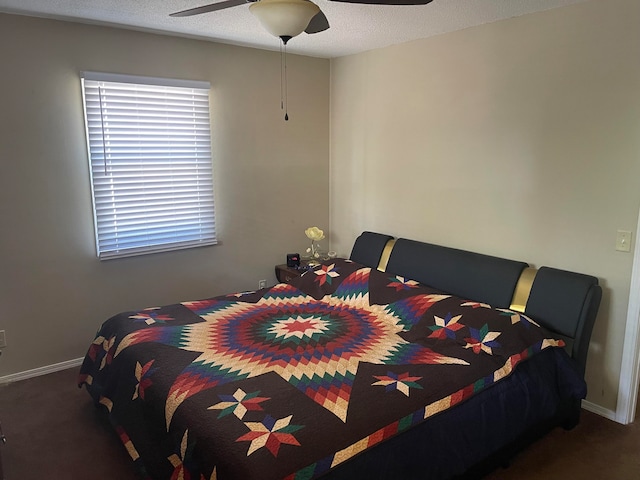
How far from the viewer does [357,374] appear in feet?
7.37

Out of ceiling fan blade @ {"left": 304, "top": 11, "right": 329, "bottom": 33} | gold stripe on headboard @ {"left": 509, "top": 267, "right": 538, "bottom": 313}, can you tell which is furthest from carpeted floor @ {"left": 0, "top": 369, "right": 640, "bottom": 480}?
ceiling fan blade @ {"left": 304, "top": 11, "right": 329, "bottom": 33}

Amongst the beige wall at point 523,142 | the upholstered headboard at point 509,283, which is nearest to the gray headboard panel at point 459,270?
the upholstered headboard at point 509,283

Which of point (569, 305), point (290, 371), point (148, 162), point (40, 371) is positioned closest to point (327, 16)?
point (148, 162)

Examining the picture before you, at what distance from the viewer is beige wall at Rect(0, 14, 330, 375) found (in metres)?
3.12

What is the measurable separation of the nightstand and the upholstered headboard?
683 mm

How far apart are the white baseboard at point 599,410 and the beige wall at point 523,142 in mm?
37

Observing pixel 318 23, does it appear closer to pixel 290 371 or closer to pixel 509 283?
pixel 290 371

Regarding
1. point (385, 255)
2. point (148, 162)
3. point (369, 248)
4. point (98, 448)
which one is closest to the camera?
point (98, 448)

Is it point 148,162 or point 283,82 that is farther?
point 283,82

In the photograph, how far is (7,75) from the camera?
3021 millimetres

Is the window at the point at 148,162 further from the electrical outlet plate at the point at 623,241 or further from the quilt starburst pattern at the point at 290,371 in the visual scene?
the electrical outlet plate at the point at 623,241

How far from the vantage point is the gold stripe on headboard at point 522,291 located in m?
2.92

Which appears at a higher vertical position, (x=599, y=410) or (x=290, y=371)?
(x=290, y=371)

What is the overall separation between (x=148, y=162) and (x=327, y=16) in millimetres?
1684
